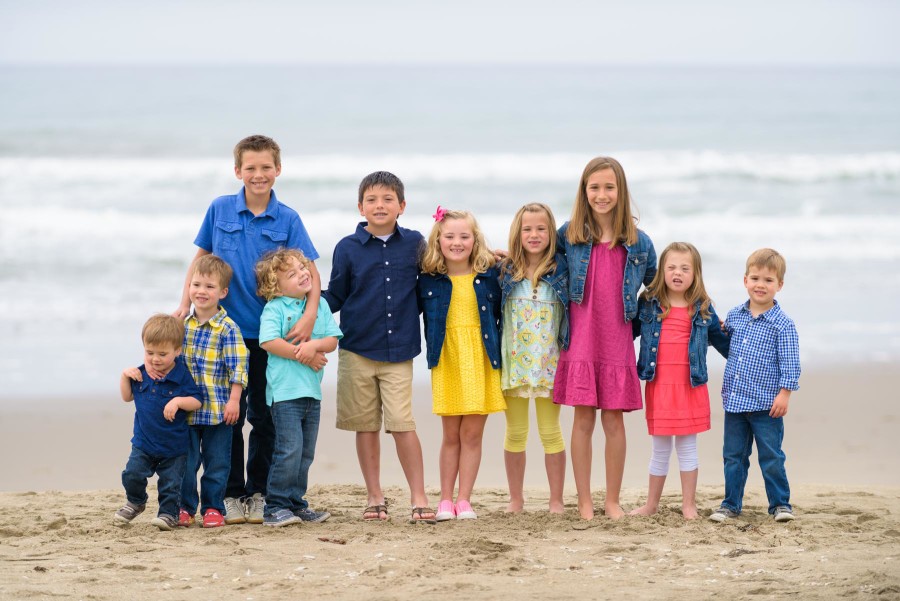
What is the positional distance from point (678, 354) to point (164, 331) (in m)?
2.51

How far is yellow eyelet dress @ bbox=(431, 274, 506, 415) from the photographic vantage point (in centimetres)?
498

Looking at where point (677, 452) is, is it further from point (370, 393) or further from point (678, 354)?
point (370, 393)

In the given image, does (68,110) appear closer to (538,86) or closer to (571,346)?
(538,86)

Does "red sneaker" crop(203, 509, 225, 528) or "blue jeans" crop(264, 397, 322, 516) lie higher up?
"blue jeans" crop(264, 397, 322, 516)

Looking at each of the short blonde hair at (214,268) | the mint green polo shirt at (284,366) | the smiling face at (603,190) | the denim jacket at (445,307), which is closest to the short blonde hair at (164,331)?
the short blonde hair at (214,268)

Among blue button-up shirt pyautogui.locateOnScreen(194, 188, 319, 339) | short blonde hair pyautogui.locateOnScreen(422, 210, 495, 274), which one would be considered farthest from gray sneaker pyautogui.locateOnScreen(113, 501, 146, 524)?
short blonde hair pyautogui.locateOnScreen(422, 210, 495, 274)

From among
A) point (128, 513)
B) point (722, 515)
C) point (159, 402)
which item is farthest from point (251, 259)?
point (722, 515)

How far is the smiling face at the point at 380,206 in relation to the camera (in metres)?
5.04

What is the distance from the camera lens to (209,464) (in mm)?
4953

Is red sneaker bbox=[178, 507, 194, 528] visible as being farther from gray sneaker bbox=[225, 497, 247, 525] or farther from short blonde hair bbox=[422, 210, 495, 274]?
short blonde hair bbox=[422, 210, 495, 274]

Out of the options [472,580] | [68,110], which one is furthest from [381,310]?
[68,110]

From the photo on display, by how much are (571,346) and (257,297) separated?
5.24 ft

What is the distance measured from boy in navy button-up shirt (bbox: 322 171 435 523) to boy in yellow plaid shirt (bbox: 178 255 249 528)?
540 mm

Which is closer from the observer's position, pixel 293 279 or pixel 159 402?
pixel 159 402
